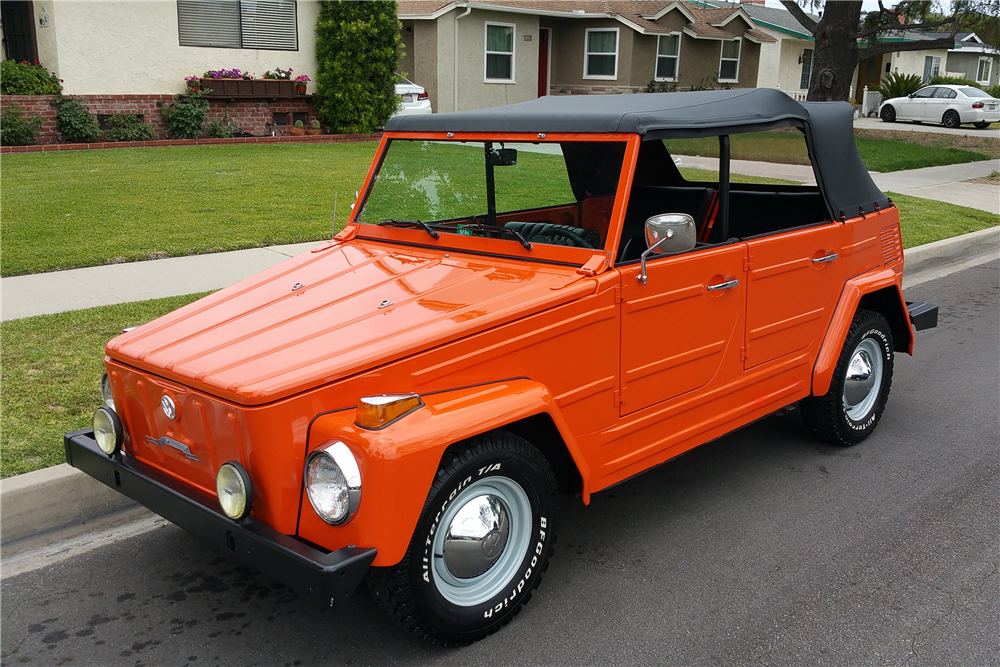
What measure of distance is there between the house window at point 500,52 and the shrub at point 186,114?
1029 centimetres

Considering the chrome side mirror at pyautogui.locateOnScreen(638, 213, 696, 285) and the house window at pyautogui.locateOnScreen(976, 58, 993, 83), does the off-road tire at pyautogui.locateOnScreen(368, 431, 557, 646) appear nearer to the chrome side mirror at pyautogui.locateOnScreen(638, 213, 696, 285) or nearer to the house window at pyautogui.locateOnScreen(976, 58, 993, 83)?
the chrome side mirror at pyautogui.locateOnScreen(638, 213, 696, 285)

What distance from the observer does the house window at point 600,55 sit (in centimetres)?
2895

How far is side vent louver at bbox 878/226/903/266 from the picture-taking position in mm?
5129

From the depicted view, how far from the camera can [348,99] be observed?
19094 mm

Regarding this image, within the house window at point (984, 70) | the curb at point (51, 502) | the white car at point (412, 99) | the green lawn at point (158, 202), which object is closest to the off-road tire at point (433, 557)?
the curb at point (51, 502)

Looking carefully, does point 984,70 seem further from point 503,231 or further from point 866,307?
point 503,231

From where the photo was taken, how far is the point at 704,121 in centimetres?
392

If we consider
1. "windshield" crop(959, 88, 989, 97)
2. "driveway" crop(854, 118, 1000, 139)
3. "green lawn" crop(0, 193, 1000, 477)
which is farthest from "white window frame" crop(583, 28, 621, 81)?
"green lawn" crop(0, 193, 1000, 477)

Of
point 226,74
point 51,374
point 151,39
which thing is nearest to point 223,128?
point 226,74

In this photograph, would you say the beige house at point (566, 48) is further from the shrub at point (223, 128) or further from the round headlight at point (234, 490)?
the round headlight at point (234, 490)

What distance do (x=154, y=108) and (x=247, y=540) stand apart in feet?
53.6

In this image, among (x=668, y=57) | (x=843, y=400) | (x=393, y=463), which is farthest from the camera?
(x=668, y=57)

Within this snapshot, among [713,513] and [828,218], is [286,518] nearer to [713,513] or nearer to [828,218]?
[713,513]

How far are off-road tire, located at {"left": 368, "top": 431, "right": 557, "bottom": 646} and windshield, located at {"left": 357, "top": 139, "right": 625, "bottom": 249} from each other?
1201 mm
